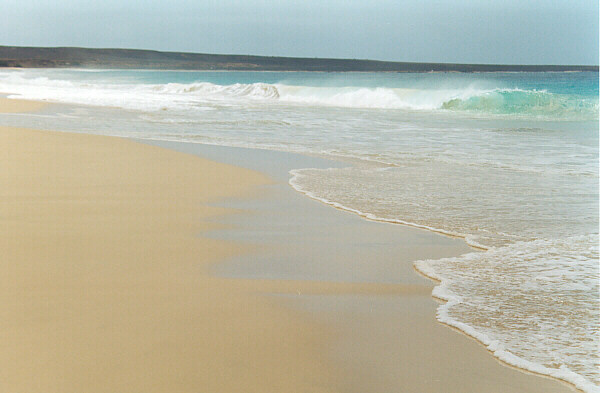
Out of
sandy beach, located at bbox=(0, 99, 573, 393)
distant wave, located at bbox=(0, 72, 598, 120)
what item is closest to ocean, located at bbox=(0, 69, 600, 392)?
sandy beach, located at bbox=(0, 99, 573, 393)

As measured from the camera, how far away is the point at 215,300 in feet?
9.63

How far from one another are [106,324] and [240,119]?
1306 cm

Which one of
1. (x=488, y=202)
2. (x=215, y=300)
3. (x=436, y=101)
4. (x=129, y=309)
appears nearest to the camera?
(x=129, y=309)

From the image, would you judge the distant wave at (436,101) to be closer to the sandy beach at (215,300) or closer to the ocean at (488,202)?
the ocean at (488,202)

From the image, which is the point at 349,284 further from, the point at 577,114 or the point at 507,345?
the point at 577,114

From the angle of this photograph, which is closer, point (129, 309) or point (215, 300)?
point (129, 309)

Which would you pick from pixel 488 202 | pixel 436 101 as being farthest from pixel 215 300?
pixel 436 101

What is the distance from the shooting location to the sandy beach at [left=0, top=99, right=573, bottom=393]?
2.23m

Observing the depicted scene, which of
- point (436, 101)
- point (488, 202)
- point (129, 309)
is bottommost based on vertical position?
point (129, 309)

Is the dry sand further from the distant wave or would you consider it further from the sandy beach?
the distant wave

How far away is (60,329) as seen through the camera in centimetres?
251

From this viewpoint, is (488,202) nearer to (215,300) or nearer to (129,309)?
(215,300)

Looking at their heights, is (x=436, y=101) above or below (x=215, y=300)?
above

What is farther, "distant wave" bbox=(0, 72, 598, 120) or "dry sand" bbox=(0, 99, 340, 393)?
"distant wave" bbox=(0, 72, 598, 120)
